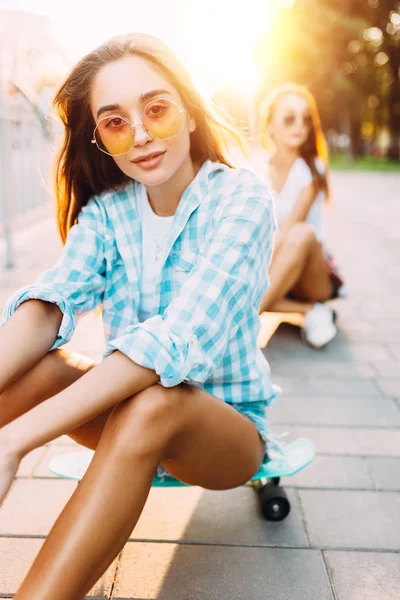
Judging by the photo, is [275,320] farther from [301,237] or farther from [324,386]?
[324,386]

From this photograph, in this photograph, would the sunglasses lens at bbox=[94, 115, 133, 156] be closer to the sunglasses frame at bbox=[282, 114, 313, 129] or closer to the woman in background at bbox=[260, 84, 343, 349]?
the woman in background at bbox=[260, 84, 343, 349]

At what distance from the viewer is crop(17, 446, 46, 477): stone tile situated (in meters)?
2.46

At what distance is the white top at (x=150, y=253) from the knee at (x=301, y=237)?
2089mm

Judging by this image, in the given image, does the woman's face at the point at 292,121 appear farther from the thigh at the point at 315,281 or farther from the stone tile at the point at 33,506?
the stone tile at the point at 33,506

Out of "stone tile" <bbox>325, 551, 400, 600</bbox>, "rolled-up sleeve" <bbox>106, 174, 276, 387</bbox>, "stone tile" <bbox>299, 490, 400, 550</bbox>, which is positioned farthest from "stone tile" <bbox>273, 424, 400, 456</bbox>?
"rolled-up sleeve" <bbox>106, 174, 276, 387</bbox>

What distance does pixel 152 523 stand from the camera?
214cm

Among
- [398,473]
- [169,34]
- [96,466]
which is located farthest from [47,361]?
[398,473]

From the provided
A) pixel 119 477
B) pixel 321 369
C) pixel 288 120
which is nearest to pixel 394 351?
pixel 321 369

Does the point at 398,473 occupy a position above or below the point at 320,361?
above

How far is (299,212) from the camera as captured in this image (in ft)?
15.1

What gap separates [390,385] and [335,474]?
43.7 inches

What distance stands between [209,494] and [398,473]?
72 cm

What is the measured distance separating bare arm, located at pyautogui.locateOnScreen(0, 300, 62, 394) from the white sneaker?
2.43m

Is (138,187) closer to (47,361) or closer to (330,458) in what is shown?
(47,361)
